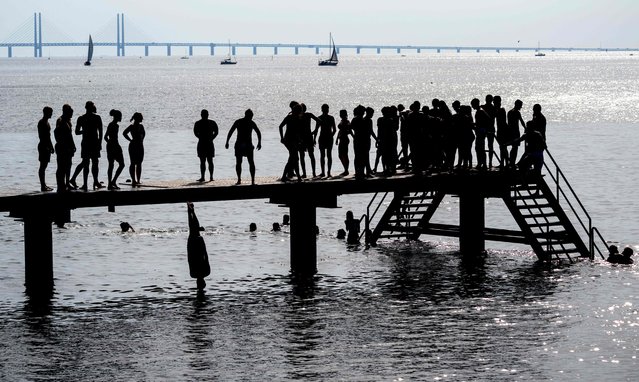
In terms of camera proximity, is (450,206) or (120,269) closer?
(120,269)

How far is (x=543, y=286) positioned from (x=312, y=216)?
587 cm

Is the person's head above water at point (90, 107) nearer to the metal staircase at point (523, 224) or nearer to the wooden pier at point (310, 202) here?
the wooden pier at point (310, 202)

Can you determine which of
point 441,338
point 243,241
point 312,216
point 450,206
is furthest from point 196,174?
point 441,338

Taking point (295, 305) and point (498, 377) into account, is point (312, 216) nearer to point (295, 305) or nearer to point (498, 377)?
point (295, 305)

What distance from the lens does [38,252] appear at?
29.8 m

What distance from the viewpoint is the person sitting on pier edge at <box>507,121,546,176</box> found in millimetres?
34031

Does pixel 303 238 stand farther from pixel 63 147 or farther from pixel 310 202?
pixel 63 147

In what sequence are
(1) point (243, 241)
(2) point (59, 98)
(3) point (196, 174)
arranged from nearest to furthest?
(1) point (243, 241)
(3) point (196, 174)
(2) point (59, 98)

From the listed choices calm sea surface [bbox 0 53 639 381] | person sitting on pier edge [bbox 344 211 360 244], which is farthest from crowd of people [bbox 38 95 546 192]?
person sitting on pier edge [bbox 344 211 360 244]

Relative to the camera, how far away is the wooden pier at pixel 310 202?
28922 mm

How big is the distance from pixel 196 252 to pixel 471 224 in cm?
894

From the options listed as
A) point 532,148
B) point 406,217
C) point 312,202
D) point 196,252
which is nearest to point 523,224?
point 532,148

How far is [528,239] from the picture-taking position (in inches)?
1383

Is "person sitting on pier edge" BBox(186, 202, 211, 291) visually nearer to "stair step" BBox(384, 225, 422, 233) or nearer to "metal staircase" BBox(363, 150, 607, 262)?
"metal staircase" BBox(363, 150, 607, 262)
